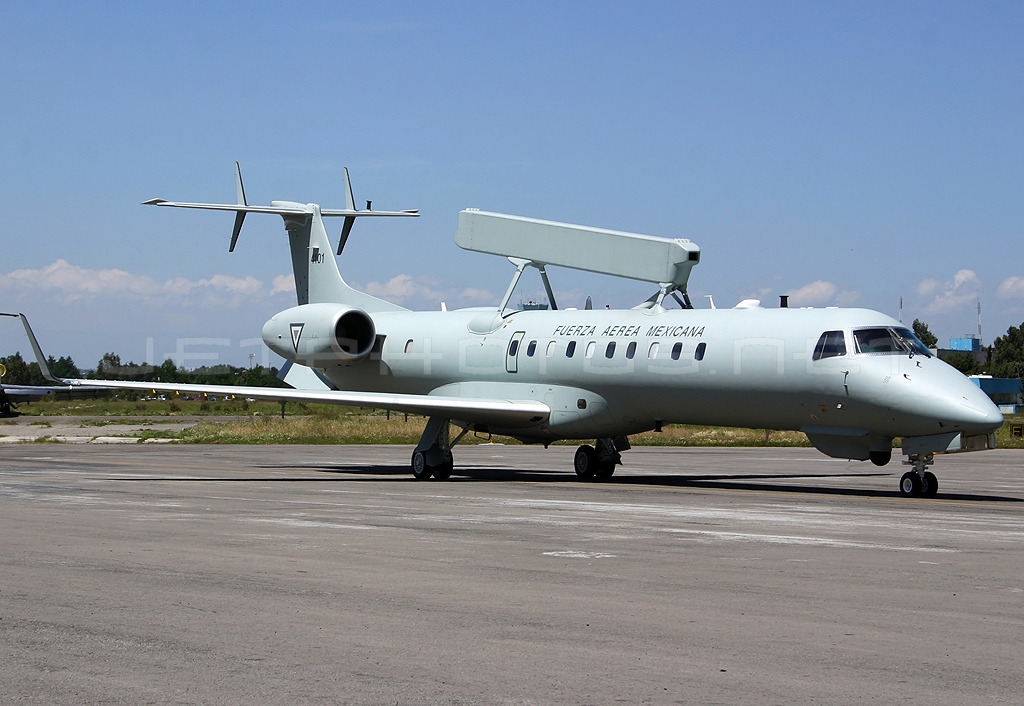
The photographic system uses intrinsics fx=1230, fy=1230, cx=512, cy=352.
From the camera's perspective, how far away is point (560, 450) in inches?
1585

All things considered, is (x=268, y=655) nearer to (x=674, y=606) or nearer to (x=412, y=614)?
(x=412, y=614)

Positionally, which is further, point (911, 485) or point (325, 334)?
point (325, 334)

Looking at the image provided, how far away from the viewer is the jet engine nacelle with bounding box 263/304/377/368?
95.1ft

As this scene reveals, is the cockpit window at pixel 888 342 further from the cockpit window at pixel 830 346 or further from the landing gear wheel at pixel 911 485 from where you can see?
the landing gear wheel at pixel 911 485

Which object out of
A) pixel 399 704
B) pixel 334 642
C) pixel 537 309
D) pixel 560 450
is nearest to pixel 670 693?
pixel 399 704

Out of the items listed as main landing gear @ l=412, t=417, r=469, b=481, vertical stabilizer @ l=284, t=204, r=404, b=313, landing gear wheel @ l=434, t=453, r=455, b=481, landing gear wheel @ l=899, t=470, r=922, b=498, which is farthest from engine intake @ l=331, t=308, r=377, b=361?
landing gear wheel @ l=899, t=470, r=922, b=498

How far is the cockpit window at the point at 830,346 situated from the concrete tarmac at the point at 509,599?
2380mm

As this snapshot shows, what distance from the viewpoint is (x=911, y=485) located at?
64.9 feet

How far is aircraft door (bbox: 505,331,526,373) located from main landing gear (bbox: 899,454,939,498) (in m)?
8.86

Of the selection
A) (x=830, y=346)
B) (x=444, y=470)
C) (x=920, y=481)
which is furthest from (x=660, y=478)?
(x=920, y=481)

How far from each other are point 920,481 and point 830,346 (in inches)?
102

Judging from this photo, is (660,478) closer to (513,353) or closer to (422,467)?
(513,353)

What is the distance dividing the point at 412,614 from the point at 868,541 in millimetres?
6410

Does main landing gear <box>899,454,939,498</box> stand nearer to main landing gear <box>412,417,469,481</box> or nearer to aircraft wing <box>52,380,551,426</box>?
aircraft wing <box>52,380,551,426</box>
